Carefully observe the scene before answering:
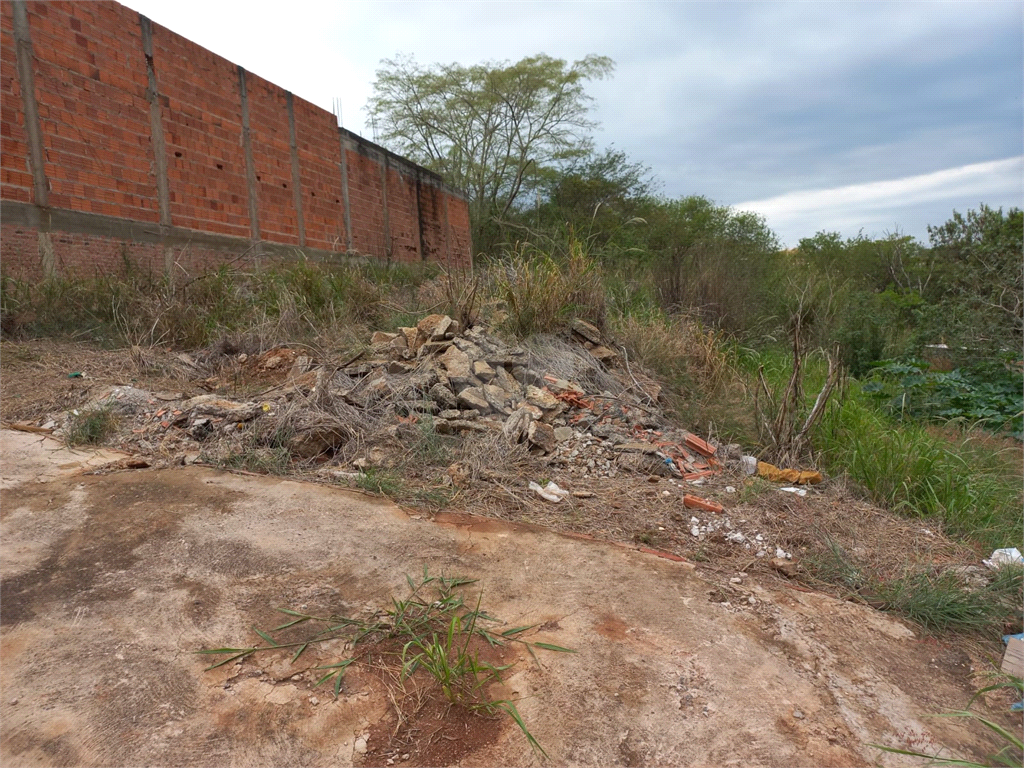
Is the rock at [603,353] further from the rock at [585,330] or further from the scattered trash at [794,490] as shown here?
the scattered trash at [794,490]

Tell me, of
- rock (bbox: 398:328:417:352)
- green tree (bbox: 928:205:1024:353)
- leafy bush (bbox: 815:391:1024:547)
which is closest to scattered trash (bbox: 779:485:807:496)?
leafy bush (bbox: 815:391:1024:547)

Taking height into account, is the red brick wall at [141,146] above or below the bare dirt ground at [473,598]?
above

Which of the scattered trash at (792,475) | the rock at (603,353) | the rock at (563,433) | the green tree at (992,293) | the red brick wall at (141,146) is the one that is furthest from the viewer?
the green tree at (992,293)

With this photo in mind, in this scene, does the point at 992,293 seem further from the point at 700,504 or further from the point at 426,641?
the point at 426,641

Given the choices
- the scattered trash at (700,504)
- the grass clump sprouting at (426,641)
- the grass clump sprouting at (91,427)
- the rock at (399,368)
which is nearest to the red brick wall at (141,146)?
the grass clump sprouting at (91,427)

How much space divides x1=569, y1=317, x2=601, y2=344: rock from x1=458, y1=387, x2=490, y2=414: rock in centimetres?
135

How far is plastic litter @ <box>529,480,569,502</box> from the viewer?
323 centimetres

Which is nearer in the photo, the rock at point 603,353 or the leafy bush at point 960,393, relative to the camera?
the rock at point 603,353

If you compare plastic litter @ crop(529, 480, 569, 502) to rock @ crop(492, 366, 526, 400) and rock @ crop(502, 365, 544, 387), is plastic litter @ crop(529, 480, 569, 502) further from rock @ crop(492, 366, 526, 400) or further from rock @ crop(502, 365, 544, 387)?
rock @ crop(502, 365, 544, 387)

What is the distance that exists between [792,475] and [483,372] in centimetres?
207

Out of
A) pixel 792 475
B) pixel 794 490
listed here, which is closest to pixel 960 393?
pixel 792 475

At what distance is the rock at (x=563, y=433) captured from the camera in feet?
12.7

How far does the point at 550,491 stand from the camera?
129 inches

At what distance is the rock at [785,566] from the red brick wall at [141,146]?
6616 millimetres
